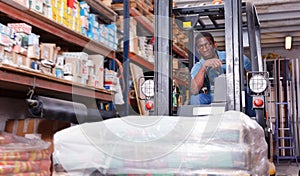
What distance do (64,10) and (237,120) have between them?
10.5 ft

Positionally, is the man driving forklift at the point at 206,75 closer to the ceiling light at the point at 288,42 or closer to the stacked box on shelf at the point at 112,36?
the stacked box on shelf at the point at 112,36

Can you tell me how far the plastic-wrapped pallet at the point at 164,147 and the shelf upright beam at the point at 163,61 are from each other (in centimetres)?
111

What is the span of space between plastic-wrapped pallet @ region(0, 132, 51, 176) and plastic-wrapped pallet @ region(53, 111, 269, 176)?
1.57 meters

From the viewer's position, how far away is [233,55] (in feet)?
10.8

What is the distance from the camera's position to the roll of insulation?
115 inches

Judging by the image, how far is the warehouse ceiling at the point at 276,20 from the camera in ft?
28.8

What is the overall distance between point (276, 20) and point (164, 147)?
363 inches

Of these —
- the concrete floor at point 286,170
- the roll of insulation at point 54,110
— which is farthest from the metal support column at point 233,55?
the concrete floor at point 286,170

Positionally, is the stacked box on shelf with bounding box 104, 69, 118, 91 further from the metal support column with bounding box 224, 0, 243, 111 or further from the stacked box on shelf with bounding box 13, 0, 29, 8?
the metal support column with bounding box 224, 0, 243, 111

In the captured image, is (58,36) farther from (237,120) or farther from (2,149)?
(237,120)

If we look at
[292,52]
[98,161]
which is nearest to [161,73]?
[98,161]

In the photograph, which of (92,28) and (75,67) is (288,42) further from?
(75,67)

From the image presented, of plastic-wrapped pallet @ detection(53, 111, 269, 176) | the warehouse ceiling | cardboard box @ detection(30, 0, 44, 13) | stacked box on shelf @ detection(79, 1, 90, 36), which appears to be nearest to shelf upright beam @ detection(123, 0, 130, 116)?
stacked box on shelf @ detection(79, 1, 90, 36)

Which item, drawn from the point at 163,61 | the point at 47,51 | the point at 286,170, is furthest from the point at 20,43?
the point at 286,170
